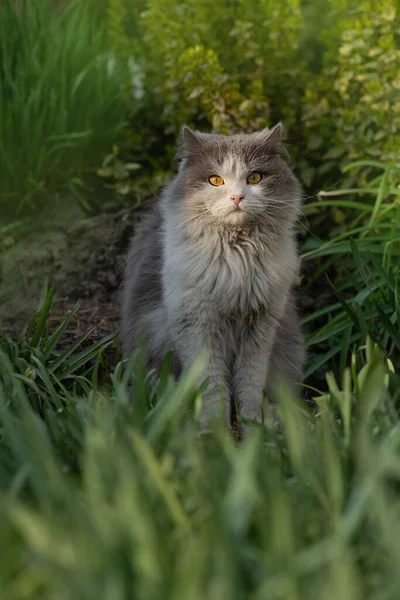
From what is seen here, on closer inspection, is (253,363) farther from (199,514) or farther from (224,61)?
(224,61)

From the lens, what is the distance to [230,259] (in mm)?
3021

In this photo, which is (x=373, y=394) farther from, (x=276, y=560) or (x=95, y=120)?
(x=95, y=120)

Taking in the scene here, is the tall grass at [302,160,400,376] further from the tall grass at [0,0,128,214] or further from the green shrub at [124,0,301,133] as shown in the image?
the tall grass at [0,0,128,214]

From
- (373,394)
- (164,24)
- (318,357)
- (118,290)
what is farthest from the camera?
(164,24)

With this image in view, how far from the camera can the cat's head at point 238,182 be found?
9.70 feet

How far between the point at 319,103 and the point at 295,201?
142cm

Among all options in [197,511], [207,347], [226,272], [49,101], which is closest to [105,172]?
[49,101]

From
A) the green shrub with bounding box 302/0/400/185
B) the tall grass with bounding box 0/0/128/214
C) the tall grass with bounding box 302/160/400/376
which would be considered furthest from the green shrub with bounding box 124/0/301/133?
the tall grass with bounding box 302/160/400/376

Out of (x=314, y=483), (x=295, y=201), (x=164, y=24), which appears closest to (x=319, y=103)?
(x=164, y=24)

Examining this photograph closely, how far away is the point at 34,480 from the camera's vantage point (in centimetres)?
154

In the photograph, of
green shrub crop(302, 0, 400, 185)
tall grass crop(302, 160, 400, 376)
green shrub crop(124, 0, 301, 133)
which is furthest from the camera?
green shrub crop(124, 0, 301, 133)

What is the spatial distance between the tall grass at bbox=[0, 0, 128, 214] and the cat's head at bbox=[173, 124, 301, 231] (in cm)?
167

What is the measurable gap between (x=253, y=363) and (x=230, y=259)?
418mm

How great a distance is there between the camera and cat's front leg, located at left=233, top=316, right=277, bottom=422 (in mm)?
3078
